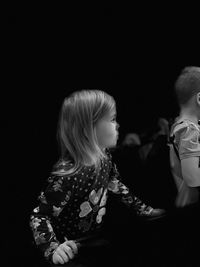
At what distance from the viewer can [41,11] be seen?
1.58 meters

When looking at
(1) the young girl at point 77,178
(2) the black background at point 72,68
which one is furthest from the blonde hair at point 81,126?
(2) the black background at point 72,68

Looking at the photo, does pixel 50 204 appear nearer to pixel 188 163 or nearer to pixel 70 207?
pixel 70 207

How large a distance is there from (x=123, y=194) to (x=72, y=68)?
0.71 m

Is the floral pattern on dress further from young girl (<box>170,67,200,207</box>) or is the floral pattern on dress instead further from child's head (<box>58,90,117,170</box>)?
young girl (<box>170,67,200,207</box>)

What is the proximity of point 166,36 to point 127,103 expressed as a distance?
333mm

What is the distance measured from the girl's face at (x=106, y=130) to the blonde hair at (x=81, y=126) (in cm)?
1

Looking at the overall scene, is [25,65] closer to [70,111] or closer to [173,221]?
[70,111]

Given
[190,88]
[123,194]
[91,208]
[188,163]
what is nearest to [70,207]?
[91,208]

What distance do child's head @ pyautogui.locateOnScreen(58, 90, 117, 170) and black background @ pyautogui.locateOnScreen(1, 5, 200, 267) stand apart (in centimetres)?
60

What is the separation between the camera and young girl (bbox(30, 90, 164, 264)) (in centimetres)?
102

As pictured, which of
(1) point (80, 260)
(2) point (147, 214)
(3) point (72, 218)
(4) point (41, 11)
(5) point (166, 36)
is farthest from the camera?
(5) point (166, 36)

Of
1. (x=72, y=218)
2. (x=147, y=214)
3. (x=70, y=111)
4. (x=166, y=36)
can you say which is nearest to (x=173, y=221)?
(x=147, y=214)

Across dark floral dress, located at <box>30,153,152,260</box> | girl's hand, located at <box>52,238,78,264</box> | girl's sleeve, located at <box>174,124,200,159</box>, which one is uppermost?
girl's sleeve, located at <box>174,124,200,159</box>

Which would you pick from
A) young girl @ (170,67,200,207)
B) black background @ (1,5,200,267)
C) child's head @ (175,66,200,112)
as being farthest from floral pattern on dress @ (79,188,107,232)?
black background @ (1,5,200,267)
